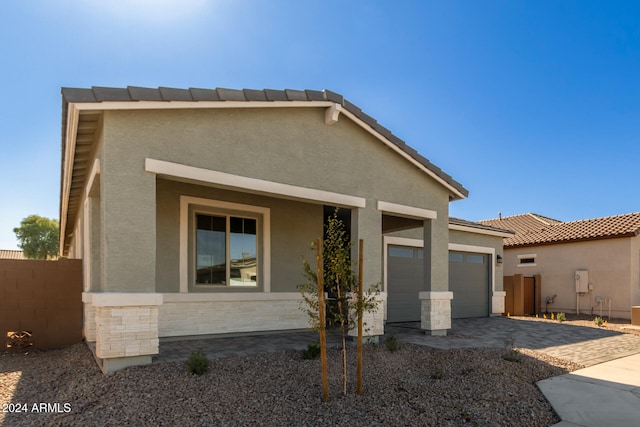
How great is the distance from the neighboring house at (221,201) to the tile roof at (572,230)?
10.5m

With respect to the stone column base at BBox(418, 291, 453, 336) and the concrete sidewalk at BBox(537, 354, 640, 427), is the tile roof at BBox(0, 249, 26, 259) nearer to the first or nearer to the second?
the stone column base at BBox(418, 291, 453, 336)

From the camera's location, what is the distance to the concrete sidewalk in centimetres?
→ 518

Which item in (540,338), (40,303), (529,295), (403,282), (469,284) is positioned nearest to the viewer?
(40,303)

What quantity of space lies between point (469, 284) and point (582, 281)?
19.5 ft

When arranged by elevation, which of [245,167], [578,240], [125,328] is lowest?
[125,328]

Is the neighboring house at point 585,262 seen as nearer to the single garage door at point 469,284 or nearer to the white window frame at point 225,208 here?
the single garage door at point 469,284

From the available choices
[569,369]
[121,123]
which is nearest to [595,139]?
[569,369]

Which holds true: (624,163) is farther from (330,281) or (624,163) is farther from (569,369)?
(330,281)

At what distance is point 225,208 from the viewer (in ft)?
32.0

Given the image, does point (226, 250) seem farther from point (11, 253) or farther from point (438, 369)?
point (11, 253)

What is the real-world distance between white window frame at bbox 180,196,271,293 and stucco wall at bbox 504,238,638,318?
50.6ft

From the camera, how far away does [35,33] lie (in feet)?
27.6

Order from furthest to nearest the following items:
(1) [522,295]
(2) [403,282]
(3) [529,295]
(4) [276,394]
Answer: (3) [529,295]
(1) [522,295]
(2) [403,282]
(4) [276,394]

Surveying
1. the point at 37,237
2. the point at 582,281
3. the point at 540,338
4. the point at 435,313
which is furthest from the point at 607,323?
the point at 37,237
